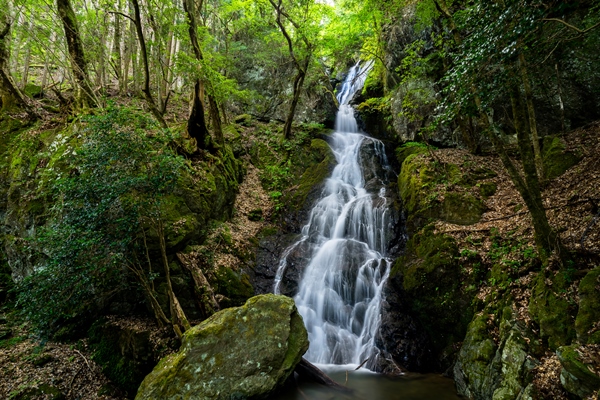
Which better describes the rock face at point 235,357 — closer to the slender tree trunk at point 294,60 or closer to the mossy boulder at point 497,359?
the mossy boulder at point 497,359

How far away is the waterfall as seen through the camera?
8109 mm

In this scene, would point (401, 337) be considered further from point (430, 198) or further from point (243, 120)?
point (243, 120)

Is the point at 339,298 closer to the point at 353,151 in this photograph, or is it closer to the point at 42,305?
the point at 42,305

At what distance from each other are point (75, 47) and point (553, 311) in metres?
14.7

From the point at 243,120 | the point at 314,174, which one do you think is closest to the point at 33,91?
the point at 243,120

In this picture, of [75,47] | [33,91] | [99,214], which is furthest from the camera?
[33,91]

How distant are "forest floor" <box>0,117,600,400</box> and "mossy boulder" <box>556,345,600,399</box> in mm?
155

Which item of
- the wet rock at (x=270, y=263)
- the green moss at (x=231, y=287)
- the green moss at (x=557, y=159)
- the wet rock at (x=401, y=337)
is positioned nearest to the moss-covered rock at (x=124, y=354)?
the green moss at (x=231, y=287)

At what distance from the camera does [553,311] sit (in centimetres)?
488

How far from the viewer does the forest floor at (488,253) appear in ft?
17.7

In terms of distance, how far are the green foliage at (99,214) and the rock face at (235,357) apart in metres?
2.20

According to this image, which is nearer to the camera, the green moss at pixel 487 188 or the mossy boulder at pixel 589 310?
the mossy boulder at pixel 589 310

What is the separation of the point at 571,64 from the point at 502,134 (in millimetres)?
2856

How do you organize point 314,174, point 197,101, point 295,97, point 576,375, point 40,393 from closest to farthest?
point 576,375, point 40,393, point 197,101, point 314,174, point 295,97
